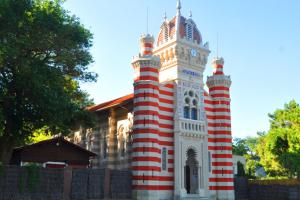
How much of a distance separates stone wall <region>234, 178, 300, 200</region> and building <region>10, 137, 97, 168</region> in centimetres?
1418

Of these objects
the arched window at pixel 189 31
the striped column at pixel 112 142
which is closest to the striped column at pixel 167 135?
the arched window at pixel 189 31

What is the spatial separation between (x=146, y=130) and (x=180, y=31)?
9.46 meters

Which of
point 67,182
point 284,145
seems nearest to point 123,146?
point 67,182

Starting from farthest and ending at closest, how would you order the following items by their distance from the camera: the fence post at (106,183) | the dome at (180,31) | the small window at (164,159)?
the dome at (180,31), the small window at (164,159), the fence post at (106,183)

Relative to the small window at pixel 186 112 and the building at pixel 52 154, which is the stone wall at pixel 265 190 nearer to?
the small window at pixel 186 112

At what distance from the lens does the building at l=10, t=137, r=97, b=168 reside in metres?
28.8

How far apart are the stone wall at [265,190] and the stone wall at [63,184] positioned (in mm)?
11935

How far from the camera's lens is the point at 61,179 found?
84.2ft

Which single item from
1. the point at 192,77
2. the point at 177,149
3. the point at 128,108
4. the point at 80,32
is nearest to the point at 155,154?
the point at 177,149

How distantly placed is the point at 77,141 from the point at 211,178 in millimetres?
14539

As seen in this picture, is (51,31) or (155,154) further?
(155,154)

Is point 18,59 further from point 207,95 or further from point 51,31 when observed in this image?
point 207,95

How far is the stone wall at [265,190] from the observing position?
35.0 metres

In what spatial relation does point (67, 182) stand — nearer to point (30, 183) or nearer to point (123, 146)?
point (30, 183)
